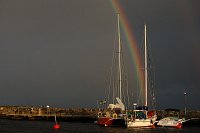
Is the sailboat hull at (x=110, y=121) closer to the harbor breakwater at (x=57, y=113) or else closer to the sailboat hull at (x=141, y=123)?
the sailboat hull at (x=141, y=123)

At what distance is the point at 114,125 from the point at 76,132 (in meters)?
15.5

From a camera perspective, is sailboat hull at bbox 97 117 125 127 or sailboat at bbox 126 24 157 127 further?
sailboat hull at bbox 97 117 125 127

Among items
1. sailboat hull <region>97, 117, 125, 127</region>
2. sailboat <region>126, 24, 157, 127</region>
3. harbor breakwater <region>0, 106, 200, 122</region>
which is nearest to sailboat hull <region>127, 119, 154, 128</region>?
sailboat <region>126, 24, 157, 127</region>

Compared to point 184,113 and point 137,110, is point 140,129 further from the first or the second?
point 184,113

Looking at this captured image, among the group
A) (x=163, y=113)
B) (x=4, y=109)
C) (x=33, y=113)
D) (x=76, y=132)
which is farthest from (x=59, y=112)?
(x=76, y=132)

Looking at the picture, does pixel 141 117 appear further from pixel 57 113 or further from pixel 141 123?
pixel 57 113

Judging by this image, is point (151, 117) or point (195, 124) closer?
point (151, 117)

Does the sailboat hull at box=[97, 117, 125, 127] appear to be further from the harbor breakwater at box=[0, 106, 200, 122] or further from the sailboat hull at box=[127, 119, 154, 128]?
the harbor breakwater at box=[0, 106, 200, 122]

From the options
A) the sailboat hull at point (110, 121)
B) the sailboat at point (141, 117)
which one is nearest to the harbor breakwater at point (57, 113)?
the sailboat hull at point (110, 121)

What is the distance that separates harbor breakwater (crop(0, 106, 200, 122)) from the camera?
136m

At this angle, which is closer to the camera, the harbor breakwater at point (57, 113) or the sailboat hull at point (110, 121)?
the sailboat hull at point (110, 121)

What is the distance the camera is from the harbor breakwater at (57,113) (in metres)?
136

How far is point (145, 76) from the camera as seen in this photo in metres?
98.9

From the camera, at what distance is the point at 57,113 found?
159375 mm
